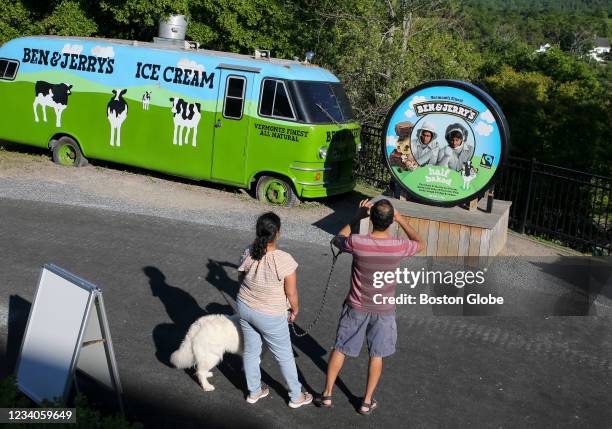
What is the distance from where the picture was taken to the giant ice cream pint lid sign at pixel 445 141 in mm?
10008

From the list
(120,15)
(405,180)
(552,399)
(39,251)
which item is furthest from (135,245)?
(120,15)

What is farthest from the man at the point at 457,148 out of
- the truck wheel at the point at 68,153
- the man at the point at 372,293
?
the truck wheel at the point at 68,153

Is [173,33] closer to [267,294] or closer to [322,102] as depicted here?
[322,102]

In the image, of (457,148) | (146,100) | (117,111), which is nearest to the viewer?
(457,148)

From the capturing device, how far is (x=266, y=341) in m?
5.93

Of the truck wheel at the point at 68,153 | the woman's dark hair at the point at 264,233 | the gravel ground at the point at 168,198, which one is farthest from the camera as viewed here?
the truck wheel at the point at 68,153

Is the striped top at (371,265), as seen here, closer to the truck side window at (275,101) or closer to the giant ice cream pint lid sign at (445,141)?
the giant ice cream pint lid sign at (445,141)

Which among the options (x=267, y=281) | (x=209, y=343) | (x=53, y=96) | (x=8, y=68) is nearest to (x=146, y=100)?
(x=53, y=96)

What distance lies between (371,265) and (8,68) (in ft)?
39.2

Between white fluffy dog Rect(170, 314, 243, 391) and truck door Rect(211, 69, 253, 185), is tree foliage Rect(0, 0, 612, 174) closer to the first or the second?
truck door Rect(211, 69, 253, 185)

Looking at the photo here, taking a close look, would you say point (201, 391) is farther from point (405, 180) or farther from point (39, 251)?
point (405, 180)

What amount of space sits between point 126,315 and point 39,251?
2.59 m

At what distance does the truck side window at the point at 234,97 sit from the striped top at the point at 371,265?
7523 mm

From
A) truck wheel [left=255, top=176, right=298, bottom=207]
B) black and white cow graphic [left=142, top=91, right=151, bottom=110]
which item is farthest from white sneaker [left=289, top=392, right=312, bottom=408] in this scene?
black and white cow graphic [left=142, top=91, right=151, bottom=110]
